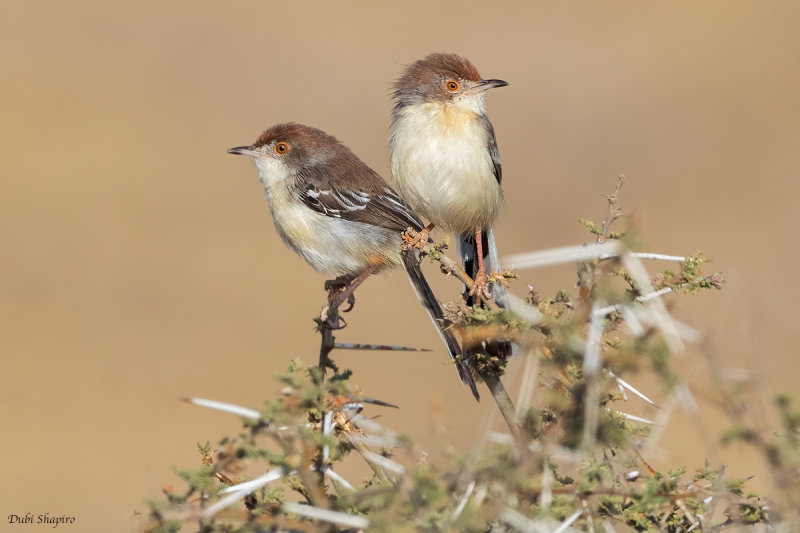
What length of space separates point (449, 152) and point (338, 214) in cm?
85

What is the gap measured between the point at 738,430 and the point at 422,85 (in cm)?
501

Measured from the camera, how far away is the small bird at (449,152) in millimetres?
5941

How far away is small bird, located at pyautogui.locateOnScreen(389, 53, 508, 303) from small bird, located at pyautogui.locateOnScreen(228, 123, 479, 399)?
205mm

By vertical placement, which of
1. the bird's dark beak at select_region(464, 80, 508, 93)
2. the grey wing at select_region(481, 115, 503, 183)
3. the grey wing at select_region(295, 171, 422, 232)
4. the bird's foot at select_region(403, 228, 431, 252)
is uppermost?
the bird's dark beak at select_region(464, 80, 508, 93)

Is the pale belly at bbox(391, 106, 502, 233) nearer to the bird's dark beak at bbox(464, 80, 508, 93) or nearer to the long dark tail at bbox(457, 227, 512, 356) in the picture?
the long dark tail at bbox(457, 227, 512, 356)

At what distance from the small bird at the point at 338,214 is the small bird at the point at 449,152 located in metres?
0.21

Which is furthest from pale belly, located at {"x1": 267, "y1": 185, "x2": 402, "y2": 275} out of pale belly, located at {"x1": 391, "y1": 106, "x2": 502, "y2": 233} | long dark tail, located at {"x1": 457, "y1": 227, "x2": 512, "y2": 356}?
long dark tail, located at {"x1": 457, "y1": 227, "x2": 512, "y2": 356}

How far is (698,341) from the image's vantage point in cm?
158

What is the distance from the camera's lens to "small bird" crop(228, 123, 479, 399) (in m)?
5.89

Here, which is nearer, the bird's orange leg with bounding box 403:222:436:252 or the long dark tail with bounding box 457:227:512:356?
the bird's orange leg with bounding box 403:222:436:252

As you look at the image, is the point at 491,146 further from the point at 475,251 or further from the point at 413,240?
the point at 413,240

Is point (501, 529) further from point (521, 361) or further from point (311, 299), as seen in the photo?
point (311, 299)

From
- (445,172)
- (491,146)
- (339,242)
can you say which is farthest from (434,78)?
(339,242)

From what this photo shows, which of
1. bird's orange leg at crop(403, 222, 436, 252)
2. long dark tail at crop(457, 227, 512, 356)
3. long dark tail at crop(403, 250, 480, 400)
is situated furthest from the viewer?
long dark tail at crop(457, 227, 512, 356)
